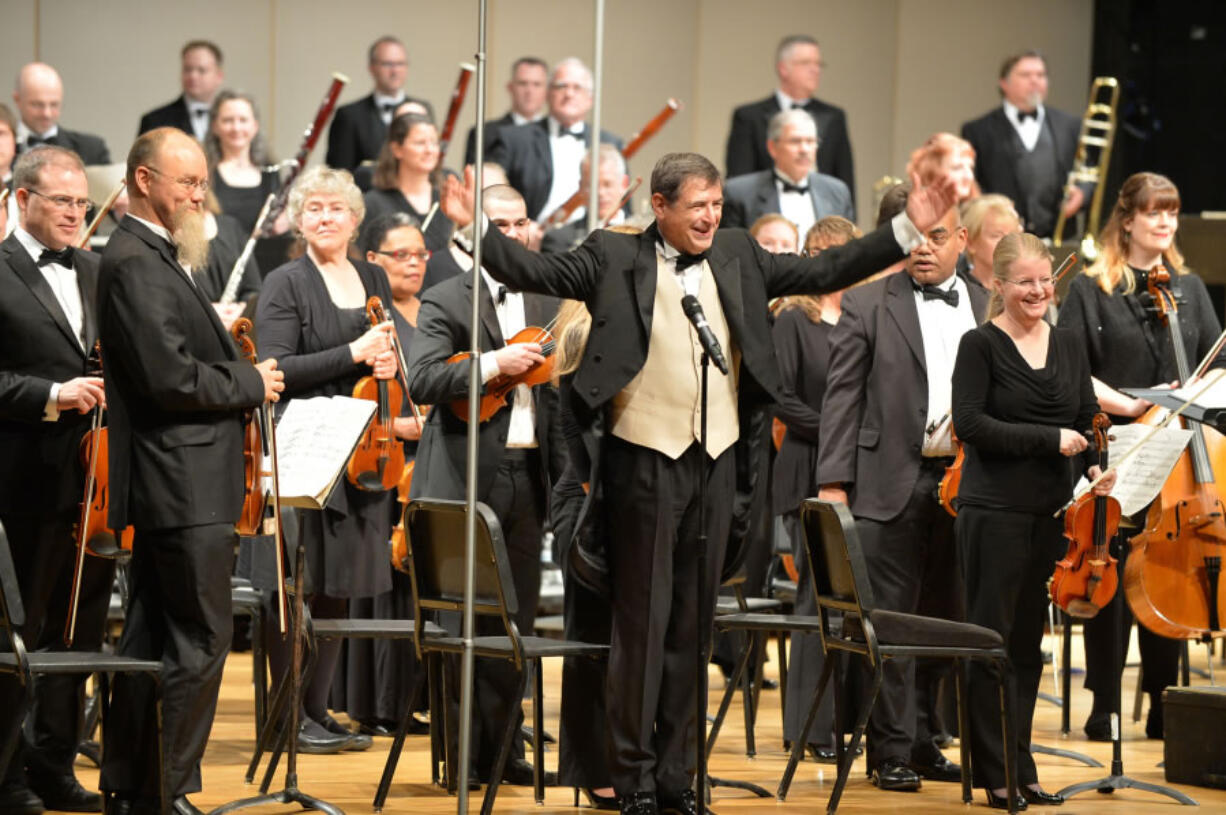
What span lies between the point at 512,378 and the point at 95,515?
40.4 inches

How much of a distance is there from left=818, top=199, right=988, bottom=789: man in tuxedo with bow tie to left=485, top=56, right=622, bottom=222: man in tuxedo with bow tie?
3145mm

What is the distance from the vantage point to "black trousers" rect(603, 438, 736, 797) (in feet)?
13.5

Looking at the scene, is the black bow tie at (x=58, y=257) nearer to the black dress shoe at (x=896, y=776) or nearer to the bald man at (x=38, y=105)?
the black dress shoe at (x=896, y=776)

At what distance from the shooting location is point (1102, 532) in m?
4.49

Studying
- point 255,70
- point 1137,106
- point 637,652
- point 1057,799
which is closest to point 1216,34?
point 1137,106

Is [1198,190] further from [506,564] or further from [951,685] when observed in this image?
[506,564]

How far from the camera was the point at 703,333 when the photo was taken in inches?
150

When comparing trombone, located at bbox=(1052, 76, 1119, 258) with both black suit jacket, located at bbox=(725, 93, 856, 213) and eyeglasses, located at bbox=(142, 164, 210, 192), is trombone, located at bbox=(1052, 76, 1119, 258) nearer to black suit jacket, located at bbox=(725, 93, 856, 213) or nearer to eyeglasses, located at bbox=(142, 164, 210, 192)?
black suit jacket, located at bbox=(725, 93, 856, 213)

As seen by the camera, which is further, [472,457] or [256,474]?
[256,474]

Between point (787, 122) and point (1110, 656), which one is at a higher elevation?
point (787, 122)

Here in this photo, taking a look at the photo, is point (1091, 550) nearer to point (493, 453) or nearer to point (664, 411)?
point (664, 411)

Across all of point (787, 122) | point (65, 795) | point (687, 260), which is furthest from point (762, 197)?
point (65, 795)

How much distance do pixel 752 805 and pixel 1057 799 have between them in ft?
2.47

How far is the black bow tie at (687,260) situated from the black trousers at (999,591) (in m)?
0.97
